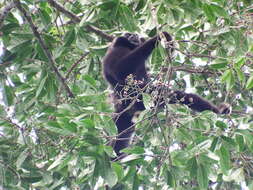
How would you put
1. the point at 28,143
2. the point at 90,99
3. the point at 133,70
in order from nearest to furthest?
the point at 90,99 < the point at 28,143 < the point at 133,70

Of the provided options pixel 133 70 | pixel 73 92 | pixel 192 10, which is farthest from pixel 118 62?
pixel 192 10

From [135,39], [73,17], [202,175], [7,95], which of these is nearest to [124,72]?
[135,39]

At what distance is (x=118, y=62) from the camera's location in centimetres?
609

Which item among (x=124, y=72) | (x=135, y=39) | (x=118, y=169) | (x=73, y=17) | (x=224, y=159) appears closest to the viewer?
(x=118, y=169)

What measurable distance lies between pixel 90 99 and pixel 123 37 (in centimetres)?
226

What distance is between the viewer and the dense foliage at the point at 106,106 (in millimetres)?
3982

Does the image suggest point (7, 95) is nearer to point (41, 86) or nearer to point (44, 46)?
point (41, 86)

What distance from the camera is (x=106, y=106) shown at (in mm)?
4078

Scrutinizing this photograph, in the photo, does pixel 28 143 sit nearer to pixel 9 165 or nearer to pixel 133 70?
pixel 9 165

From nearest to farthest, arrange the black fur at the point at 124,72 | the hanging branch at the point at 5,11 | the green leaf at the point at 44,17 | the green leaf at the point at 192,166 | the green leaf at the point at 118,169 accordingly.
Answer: the green leaf at the point at 118,169 < the green leaf at the point at 192,166 < the hanging branch at the point at 5,11 < the green leaf at the point at 44,17 < the black fur at the point at 124,72

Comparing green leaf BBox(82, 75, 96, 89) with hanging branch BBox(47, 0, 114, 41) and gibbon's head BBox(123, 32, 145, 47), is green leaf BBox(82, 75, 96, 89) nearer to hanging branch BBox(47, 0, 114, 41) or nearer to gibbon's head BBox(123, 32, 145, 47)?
hanging branch BBox(47, 0, 114, 41)

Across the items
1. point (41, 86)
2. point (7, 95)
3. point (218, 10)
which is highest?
point (218, 10)

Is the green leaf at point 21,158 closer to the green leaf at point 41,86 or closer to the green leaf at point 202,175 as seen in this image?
the green leaf at point 41,86

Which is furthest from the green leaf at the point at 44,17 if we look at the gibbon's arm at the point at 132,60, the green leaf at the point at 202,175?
the green leaf at the point at 202,175
